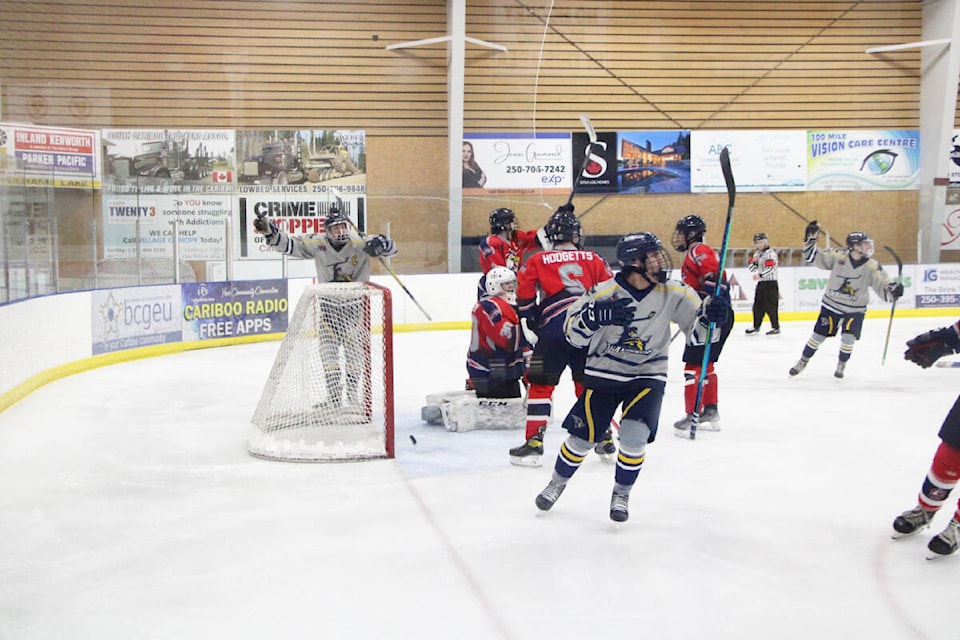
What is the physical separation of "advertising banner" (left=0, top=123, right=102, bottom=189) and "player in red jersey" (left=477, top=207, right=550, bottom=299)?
352 cm

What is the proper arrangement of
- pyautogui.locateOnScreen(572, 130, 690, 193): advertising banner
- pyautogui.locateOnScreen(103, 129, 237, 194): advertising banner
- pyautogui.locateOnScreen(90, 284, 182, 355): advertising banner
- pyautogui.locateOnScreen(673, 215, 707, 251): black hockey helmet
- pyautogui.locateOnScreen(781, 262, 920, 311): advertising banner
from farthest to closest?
pyautogui.locateOnScreen(572, 130, 690, 193): advertising banner, pyautogui.locateOnScreen(781, 262, 920, 311): advertising banner, pyautogui.locateOnScreen(103, 129, 237, 194): advertising banner, pyautogui.locateOnScreen(90, 284, 182, 355): advertising banner, pyautogui.locateOnScreen(673, 215, 707, 251): black hockey helmet

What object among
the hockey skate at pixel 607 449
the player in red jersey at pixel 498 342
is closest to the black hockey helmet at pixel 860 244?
the player in red jersey at pixel 498 342

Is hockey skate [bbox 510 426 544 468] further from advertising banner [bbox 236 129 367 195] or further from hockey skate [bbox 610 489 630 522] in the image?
advertising banner [bbox 236 129 367 195]

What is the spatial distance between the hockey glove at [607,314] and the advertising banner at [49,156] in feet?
16.9

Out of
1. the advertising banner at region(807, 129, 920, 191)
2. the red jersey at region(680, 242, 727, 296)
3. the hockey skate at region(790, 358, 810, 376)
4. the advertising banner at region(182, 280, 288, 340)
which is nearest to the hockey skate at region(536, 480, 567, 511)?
the red jersey at region(680, 242, 727, 296)

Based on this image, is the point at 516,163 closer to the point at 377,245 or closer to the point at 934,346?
the point at 377,245

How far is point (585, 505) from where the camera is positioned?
4.33 meters

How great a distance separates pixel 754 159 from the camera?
51.5 ft

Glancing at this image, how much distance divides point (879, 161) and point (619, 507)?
13.8m

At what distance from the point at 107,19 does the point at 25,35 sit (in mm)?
2390

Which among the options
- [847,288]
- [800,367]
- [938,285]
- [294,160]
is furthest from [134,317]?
[938,285]

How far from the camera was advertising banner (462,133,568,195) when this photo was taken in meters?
15.1

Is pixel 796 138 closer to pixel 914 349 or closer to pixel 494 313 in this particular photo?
pixel 494 313

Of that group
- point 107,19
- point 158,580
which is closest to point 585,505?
point 158,580
